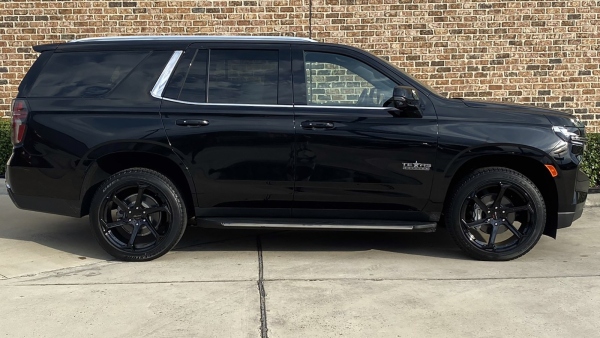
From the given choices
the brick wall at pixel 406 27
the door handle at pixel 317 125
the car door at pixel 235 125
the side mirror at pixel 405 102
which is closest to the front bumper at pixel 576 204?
the side mirror at pixel 405 102

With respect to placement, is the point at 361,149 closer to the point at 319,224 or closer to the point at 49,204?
the point at 319,224

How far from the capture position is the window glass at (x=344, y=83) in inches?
233

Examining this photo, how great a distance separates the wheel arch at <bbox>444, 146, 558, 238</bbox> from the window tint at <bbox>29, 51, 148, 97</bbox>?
9.25 feet

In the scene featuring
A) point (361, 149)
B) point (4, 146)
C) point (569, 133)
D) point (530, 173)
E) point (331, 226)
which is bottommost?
point (331, 226)

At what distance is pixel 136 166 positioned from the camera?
20.0ft

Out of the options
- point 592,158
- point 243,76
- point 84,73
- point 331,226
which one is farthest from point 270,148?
point 592,158

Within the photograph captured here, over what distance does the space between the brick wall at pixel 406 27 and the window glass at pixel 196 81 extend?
424 cm

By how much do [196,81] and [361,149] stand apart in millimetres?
1499

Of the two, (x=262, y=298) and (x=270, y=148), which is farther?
(x=270, y=148)

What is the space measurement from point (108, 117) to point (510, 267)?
140 inches

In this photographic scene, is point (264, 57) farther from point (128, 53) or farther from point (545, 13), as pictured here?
point (545, 13)

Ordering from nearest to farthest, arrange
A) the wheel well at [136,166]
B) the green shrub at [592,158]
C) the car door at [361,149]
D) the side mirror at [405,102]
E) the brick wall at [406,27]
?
the side mirror at [405,102]
the car door at [361,149]
the wheel well at [136,166]
the green shrub at [592,158]
the brick wall at [406,27]

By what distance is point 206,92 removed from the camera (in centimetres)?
595

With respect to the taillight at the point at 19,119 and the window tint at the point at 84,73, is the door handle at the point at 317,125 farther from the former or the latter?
the taillight at the point at 19,119
